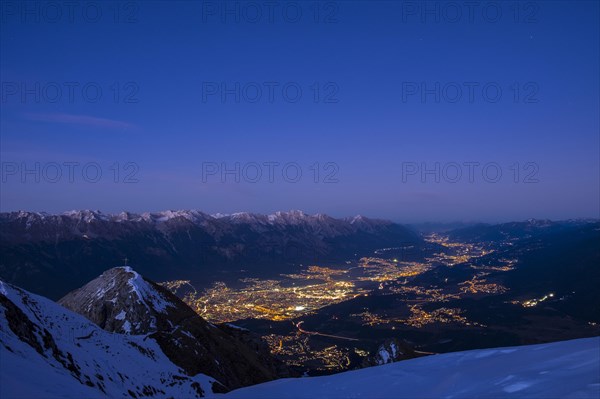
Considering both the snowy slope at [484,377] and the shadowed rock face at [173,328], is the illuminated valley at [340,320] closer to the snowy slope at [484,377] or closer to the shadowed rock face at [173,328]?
the shadowed rock face at [173,328]

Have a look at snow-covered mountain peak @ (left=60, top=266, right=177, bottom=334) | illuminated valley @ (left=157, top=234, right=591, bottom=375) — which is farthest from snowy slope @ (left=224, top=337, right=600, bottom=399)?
illuminated valley @ (left=157, top=234, right=591, bottom=375)

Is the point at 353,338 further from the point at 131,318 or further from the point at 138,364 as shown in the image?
the point at 138,364

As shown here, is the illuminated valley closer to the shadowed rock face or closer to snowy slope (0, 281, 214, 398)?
the shadowed rock face

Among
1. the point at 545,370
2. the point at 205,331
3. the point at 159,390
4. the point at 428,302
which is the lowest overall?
the point at 428,302

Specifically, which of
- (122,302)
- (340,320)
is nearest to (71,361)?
(122,302)

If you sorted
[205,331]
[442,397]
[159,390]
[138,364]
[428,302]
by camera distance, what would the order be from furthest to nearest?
[428,302], [205,331], [138,364], [159,390], [442,397]

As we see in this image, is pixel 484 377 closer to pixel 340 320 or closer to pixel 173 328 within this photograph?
pixel 173 328

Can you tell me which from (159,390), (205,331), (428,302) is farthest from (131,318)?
(428,302)
